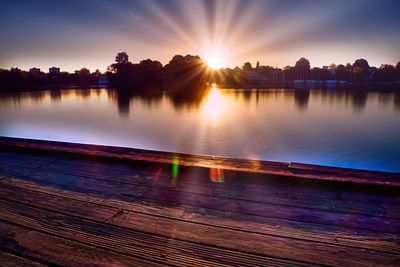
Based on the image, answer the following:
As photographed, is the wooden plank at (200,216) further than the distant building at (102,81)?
No

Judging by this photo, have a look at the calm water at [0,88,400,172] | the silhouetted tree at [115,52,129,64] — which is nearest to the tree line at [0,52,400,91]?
the silhouetted tree at [115,52,129,64]

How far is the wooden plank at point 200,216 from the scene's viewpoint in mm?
1641

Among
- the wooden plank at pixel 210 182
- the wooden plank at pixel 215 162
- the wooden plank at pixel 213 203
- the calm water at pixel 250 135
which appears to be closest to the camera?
the wooden plank at pixel 213 203

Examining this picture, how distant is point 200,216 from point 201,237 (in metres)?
0.27

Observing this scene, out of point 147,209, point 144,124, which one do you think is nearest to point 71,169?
point 147,209

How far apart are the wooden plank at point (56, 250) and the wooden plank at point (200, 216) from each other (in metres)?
0.31

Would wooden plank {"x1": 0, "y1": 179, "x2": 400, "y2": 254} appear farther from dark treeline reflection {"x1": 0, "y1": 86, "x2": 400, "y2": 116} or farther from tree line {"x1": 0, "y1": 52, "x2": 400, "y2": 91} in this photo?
tree line {"x1": 0, "y1": 52, "x2": 400, "y2": 91}

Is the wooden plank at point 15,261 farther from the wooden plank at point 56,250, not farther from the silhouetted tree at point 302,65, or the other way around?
the silhouetted tree at point 302,65

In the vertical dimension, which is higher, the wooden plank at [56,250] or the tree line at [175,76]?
the tree line at [175,76]

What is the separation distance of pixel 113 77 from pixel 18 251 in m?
114

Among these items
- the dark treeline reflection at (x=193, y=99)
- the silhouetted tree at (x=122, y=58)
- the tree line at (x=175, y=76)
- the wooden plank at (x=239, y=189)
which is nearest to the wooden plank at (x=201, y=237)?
the wooden plank at (x=239, y=189)

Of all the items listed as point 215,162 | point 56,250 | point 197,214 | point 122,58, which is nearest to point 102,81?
point 122,58

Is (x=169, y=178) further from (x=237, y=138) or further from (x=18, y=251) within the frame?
(x=237, y=138)

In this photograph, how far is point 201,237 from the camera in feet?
5.53
